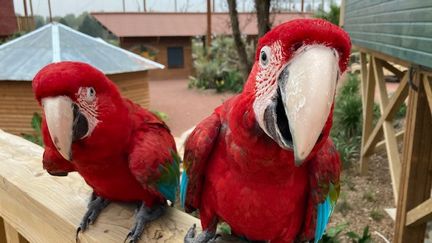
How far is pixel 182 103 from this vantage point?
11.6m

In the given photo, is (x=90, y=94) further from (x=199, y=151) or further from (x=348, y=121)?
(x=348, y=121)

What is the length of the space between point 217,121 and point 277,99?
0.42m

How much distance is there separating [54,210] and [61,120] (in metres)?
0.39

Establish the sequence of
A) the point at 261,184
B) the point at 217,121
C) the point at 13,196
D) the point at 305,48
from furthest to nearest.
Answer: the point at 13,196 → the point at 217,121 → the point at 261,184 → the point at 305,48

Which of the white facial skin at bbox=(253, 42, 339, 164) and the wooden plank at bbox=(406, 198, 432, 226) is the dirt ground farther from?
the white facial skin at bbox=(253, 42, 339, 164)

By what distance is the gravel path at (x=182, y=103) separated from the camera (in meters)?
9.48

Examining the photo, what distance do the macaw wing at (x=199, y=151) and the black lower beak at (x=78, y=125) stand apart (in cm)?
30

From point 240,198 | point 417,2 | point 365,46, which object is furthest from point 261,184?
point 365,46

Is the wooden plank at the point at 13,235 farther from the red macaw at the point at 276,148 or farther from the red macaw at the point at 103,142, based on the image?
the red macaw at the point at 276,148

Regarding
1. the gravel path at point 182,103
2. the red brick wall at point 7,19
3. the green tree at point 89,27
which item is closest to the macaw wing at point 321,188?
the gravel path at point 182,103

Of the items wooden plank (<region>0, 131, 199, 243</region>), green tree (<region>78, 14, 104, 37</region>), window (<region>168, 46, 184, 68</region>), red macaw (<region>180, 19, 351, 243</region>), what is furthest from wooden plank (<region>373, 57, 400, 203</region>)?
green tree (<region>78, 14, 104, 37</region>)

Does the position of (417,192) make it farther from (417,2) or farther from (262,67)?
(262,67)

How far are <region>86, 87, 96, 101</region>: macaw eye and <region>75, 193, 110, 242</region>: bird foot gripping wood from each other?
0.39m

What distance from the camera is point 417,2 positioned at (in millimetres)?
2580
